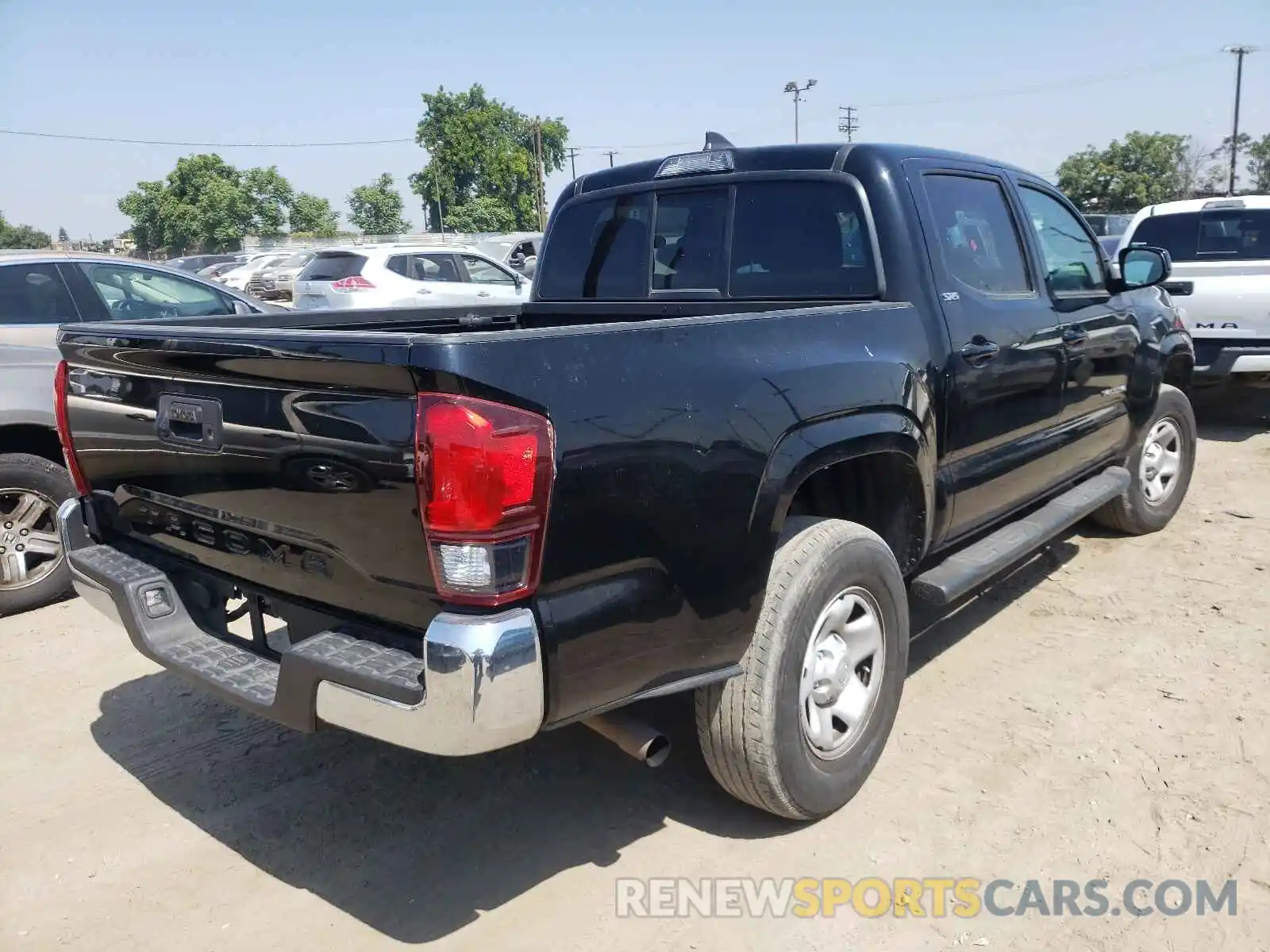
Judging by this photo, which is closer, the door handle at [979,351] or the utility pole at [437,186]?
the door handle at [979,351]

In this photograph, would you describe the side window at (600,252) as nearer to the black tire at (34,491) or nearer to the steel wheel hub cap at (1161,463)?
the black tire at (34,491)

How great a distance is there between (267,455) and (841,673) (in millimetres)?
1737

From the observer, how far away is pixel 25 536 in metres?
4.87

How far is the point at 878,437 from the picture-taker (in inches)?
117

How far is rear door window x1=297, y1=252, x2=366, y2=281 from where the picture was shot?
1465 cm

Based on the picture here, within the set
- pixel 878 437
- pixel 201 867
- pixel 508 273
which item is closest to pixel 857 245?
pixel 878 437

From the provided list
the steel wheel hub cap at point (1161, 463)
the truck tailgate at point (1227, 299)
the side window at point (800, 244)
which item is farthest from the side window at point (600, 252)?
the truck tailgate at point (1227, 299)

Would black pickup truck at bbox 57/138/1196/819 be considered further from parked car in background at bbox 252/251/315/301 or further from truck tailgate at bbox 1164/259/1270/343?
parked car in background at bbox 252/251/315/301

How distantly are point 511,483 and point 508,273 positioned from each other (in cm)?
1335

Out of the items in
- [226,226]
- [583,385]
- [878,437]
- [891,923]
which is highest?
[226,226]

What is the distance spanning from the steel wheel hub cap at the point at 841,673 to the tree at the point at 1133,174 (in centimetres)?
5863

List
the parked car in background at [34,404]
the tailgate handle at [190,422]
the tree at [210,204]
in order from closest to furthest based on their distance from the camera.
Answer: the tailgate handle at [190,422] < the parked car in background at [34,404] < the tree at [210,204]

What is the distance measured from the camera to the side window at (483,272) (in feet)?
49.3

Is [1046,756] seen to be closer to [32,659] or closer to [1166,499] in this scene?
[1166,499]
